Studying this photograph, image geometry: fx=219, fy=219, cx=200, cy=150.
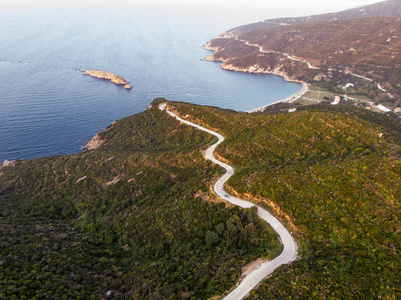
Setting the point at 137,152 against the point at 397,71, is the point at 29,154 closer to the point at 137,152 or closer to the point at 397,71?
the point at 137,152

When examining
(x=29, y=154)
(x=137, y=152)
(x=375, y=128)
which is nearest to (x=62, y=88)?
(x=29, y=154)

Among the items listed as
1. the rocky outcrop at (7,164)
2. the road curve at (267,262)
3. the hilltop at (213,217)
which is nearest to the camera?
the road curve at (267,262)

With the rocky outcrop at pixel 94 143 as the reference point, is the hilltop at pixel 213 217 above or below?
above

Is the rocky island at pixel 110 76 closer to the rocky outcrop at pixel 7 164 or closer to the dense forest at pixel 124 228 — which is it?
the rocky outcrop at pixel 7 164

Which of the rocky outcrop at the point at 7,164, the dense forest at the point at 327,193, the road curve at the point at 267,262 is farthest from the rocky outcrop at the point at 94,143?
the road curve at the point at 267,262

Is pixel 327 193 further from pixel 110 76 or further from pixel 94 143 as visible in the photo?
pixel 110 76

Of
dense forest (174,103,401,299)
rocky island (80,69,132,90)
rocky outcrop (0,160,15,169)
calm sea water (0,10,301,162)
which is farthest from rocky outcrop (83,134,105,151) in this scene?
rocky island (80,69,132,90)
